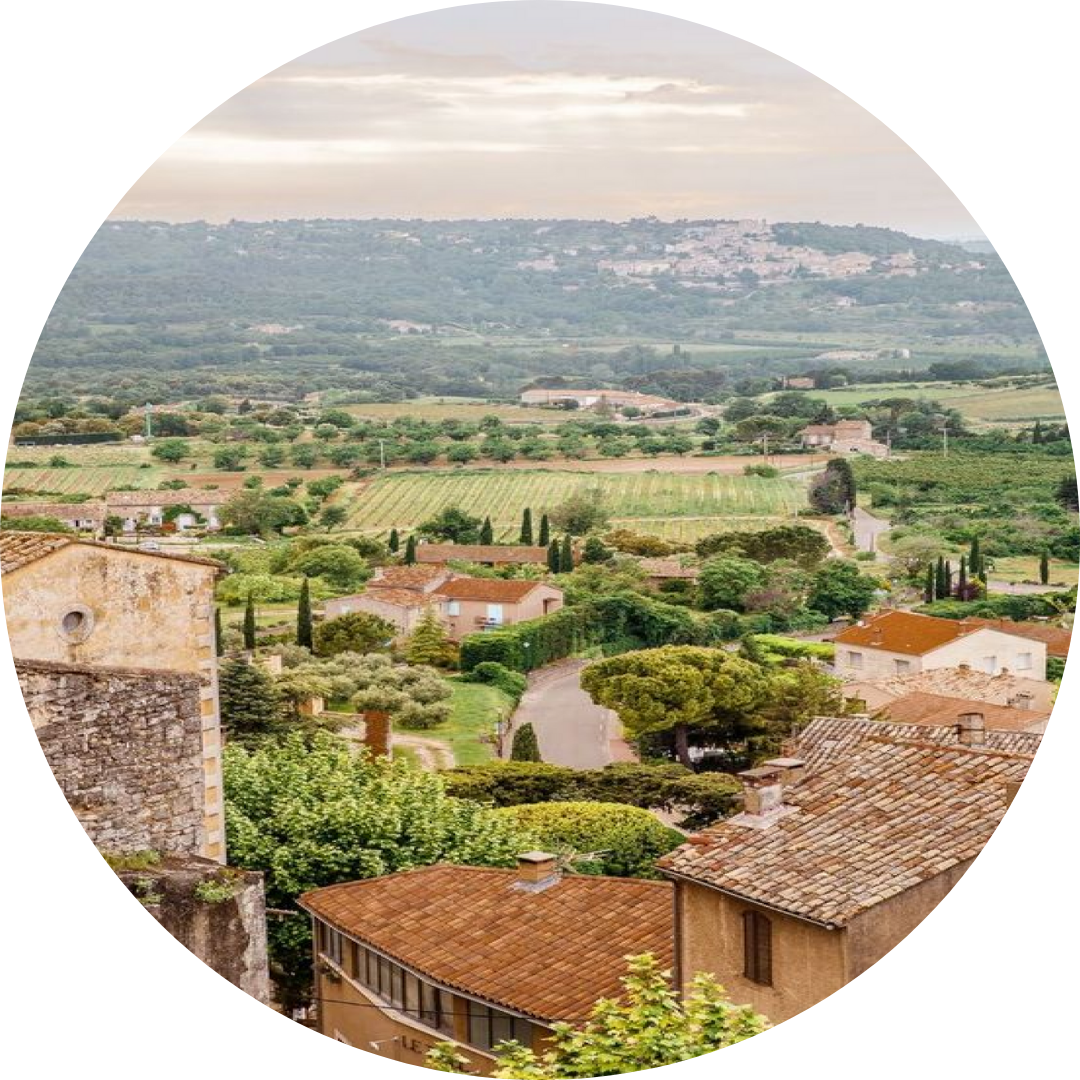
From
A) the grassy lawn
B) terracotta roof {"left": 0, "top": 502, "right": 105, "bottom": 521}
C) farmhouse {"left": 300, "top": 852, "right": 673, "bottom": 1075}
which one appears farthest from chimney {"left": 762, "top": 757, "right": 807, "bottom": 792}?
terracotta roof {"left": 0, "top": 502, "right": 105, "bottom": 521}

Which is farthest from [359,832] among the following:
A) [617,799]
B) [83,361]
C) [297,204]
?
[297,204]

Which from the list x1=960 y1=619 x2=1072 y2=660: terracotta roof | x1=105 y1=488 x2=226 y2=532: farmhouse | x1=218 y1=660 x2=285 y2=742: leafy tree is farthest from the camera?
x1=105 y1=488 x2=226 y2=532: farmhouse

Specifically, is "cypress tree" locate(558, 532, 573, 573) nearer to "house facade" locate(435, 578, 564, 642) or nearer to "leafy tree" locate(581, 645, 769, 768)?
"house facade" locate(435, 578, 564, 642)

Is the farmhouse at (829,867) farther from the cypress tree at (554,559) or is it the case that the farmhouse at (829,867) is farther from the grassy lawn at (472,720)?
the cypress tree at (554,559)

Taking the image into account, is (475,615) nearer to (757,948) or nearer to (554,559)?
(554,559)

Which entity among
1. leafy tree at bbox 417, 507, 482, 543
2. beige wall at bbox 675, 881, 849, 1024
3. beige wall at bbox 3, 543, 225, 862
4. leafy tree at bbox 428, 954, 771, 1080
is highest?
beige wall at bbox 3, 543, 225, 862

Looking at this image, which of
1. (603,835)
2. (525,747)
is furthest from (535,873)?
(525,747)
